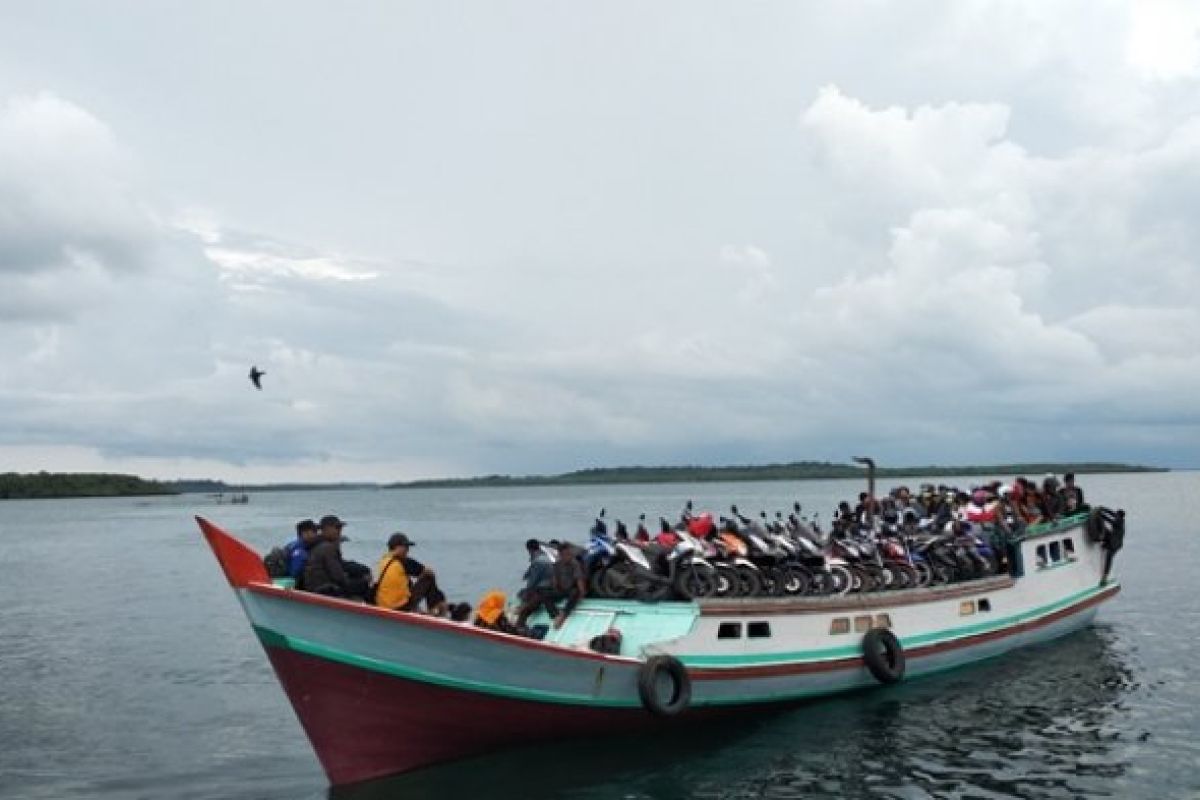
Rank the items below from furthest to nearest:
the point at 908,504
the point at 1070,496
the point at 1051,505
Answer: the point at 908,504, the point at 1070,496, the point at 1051,505

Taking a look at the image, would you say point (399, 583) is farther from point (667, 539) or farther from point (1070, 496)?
point (1070, 496)

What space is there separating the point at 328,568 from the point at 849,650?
35.1 feet

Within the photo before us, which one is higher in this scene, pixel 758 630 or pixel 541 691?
pixel 758 630

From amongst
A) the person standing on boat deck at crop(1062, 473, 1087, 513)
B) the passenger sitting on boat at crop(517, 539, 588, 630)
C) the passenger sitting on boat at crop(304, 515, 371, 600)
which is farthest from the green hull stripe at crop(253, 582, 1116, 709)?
the person standing on boat deck at crop(1062, 473, 1087, 513)

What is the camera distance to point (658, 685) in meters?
17.1

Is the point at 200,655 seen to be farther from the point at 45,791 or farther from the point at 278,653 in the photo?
the point at 278,653

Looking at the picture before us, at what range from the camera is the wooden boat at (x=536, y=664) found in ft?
49.3

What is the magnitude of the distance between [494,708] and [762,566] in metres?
6.97

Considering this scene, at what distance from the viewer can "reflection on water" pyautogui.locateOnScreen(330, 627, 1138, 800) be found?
16.2 meters

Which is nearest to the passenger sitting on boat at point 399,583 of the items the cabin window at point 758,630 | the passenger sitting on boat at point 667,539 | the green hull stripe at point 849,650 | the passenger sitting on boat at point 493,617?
the passenger sitting on boat at point 493,617

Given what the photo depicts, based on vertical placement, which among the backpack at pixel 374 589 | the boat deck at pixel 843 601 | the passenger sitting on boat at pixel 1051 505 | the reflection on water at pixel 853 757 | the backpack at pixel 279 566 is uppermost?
the passenger sitting on boat at pixel 1051 505

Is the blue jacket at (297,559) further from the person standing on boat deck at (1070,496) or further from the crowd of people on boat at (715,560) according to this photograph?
the person standing on boat deck at (1070,496)

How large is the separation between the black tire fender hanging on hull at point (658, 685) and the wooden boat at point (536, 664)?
0.02 meters

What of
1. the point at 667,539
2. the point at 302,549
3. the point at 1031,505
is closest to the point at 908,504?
the point at 1031,505
